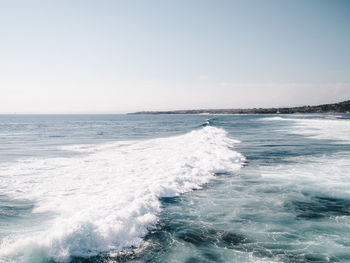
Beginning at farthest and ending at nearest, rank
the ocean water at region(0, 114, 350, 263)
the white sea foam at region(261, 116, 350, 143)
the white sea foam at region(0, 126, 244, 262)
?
1. the white sea foam at region(261, 116, 350, 143)
2. the white sea foam at region(0, 126, 244, 262)
3. the ocean water at region(0, 114, 350, 263)

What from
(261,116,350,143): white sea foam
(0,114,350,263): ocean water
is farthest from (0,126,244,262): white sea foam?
(261,116,350,143): white sea foam

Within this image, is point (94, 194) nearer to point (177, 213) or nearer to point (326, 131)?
point (177, 213)

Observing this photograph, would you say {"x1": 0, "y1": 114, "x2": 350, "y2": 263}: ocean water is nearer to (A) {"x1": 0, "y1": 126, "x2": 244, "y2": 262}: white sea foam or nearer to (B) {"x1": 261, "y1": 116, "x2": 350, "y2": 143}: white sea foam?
(A) {"x1": 0, "y1": 126, "x2": 244, "y2": 262}: white sea foam

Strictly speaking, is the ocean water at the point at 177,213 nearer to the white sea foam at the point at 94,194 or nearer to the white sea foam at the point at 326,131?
the white sea foam at the point at 94,194

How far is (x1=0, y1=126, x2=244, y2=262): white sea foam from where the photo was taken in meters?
6.28

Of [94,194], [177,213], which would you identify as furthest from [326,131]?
[94,194]

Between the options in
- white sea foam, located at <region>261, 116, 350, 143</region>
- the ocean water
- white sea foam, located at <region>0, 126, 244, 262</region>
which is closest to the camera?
the ocean water

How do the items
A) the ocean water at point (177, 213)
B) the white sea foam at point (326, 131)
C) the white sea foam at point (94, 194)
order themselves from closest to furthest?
the ocean water at point (177, 213)
the white sea foam at point (94, 194)
the white sea foam at point (326, 131)

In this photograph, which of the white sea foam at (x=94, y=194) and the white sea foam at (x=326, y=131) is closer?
the white sea foam at (x=94, y=194)

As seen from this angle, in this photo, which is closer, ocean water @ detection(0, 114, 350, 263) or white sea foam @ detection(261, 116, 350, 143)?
ocean water @ detection(0, 114, 350, 263)

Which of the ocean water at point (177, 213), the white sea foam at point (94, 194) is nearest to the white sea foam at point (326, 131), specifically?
the ocean water at point (177, 213)

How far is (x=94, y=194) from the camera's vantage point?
10391 mm

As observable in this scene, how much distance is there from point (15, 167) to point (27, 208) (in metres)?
7.99

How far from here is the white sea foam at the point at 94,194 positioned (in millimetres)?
6281
